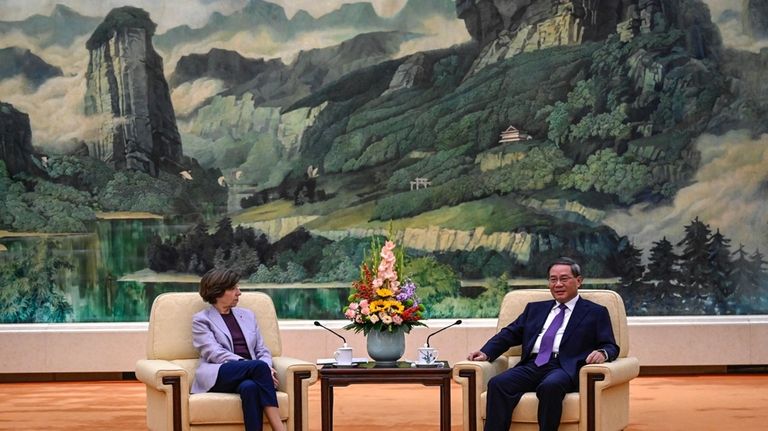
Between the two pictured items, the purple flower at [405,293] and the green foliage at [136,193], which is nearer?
the purple flower at [405,293]

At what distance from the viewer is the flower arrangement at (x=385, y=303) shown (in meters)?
6.98

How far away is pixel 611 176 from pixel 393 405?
3522mm

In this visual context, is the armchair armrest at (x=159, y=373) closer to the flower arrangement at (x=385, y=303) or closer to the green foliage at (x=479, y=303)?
the flower arrangement at (x=385, y=303)

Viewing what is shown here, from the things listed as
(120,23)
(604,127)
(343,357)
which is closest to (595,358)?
(343,357)

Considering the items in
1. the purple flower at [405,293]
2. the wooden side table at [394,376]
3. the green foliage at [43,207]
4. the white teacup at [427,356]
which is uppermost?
the green foliage at [43,207]

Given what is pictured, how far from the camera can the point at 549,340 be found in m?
7.03

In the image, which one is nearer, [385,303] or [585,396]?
[585,396]

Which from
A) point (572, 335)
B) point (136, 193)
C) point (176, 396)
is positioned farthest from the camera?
point (136, 193)

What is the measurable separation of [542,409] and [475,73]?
18.1ft

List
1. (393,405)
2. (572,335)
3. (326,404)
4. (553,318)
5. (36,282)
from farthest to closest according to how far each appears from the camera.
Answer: (36,282) < (393,405) < (553,318) < (572,335) < (326,404)

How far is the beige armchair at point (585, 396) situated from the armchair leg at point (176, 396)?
1.48 metres

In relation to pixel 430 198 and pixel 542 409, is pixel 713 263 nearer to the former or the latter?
pixel 430 198

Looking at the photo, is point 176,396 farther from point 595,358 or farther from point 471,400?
point 595,358

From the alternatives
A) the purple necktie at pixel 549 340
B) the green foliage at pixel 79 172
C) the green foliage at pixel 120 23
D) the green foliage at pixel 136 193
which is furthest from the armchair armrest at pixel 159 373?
the green foliage at pixel 120 23
